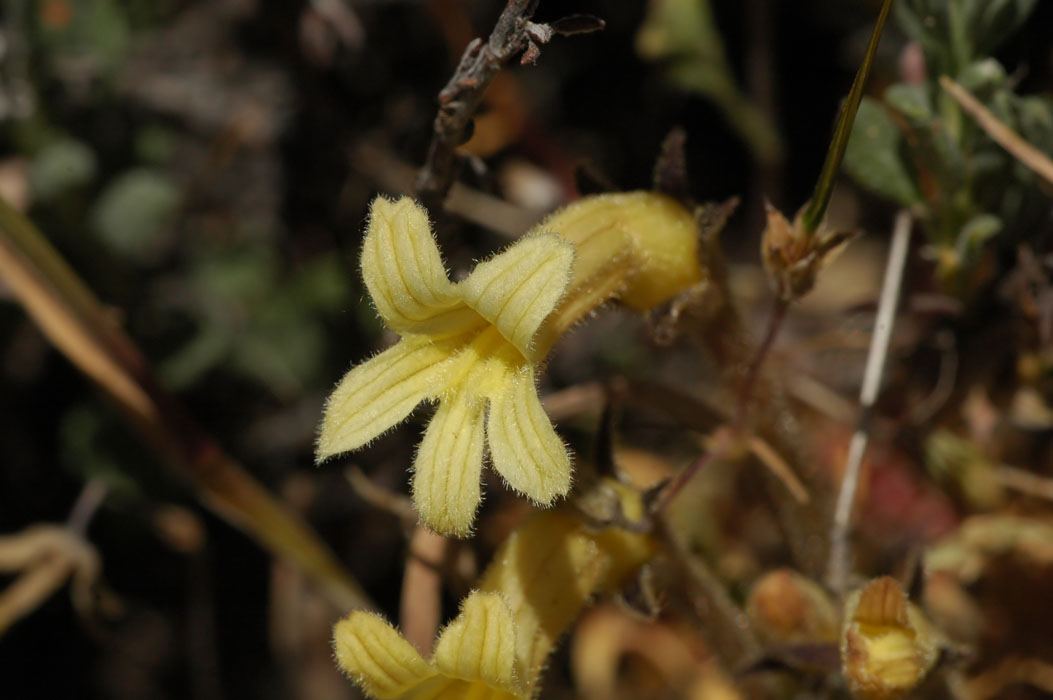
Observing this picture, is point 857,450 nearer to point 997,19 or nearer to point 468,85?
point 997,19

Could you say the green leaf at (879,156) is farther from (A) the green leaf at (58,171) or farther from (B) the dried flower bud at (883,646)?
(A) the green leaf at (58,171)

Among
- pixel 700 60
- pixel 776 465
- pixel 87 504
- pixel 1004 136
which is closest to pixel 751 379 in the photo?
pixel 776 465

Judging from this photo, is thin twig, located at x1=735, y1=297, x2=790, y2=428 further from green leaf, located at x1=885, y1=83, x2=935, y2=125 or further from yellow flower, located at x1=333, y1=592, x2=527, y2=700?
yellow flower, located at x1=333, y1=592, x2=527, y2=700

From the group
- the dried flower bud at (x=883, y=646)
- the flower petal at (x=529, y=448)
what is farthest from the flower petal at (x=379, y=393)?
the dried flower bud at (x=883, y=646)

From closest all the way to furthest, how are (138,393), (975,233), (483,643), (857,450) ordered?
(483,643) → (975,233) → (857,450) → (138,393)

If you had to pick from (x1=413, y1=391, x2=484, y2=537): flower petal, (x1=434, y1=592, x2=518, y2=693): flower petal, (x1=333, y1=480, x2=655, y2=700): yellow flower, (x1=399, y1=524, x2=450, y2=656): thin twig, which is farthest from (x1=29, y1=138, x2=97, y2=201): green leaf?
(x1=434, y1=592, x2=518, y2=693): flower petal

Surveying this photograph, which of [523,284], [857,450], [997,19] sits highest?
Result: [523,284]

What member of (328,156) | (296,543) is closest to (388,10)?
(328,156)
